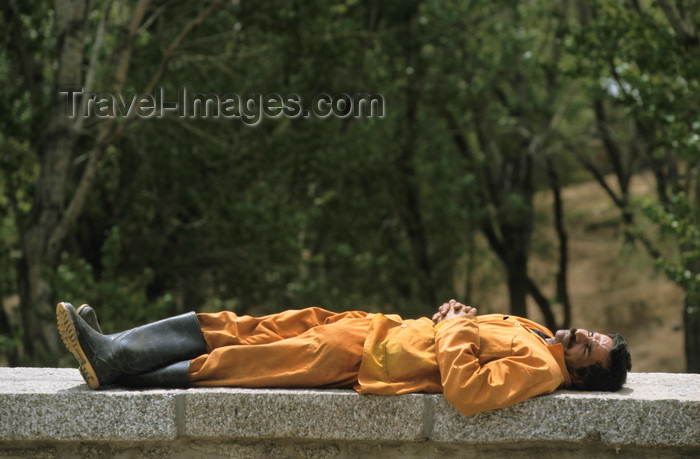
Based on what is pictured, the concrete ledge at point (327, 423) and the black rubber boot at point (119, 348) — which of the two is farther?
the black rubber boot at point (119, 348)

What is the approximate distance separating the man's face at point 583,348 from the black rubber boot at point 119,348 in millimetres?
1832

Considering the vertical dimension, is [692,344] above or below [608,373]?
below

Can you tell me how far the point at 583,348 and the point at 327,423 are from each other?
1313 millimetres

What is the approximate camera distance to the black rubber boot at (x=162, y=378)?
405cm

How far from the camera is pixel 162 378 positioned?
405 cm

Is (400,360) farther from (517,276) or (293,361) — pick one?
(517,276)

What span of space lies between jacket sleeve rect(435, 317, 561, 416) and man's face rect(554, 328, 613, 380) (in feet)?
0.69

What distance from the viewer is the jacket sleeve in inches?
146

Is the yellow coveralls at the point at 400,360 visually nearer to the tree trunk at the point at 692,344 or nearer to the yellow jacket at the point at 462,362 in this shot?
the yellow jacket at the point at 462,362

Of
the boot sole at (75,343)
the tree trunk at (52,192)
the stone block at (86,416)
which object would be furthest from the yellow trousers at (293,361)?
the tree trunk at (52,192)

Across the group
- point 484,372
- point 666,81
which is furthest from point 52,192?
point 484,372

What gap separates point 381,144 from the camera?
15.1 m

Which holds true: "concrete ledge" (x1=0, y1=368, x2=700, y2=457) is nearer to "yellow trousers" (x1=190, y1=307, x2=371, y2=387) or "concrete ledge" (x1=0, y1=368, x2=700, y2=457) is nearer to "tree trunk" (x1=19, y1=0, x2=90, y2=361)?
"yellow trousers" (x1=190, y1=307, x2=371, y2=387)

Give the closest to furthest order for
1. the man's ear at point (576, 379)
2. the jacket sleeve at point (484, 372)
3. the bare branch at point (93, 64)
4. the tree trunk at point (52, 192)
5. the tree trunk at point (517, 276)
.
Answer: the jacket sleeve at point (484, 372)
the man's ear at point (576, 379)
the tree trunk at point (52, 192)
the bare branch at point (93, 64)
the tree trunk at point (517, 276)
